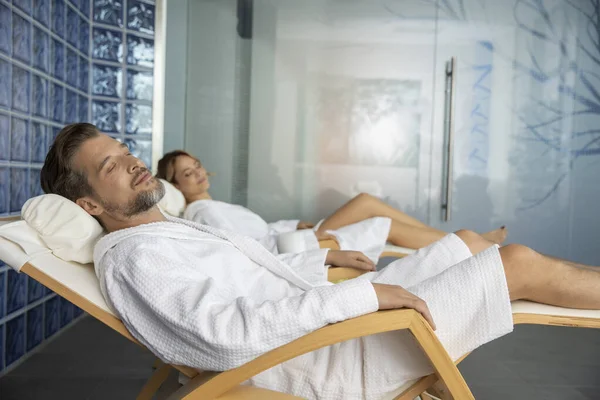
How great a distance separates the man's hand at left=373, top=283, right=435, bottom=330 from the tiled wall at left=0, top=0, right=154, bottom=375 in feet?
5.88

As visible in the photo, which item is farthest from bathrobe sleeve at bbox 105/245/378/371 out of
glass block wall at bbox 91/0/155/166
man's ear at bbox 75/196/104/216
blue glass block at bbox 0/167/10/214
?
glass block wall at bbox 91/0/155/166

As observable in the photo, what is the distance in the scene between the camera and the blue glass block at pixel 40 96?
9.27 feet

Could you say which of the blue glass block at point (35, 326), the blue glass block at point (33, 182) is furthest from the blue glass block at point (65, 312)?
the blue glass block at point (33, 182)

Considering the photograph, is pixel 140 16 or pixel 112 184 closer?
pixel 112 184

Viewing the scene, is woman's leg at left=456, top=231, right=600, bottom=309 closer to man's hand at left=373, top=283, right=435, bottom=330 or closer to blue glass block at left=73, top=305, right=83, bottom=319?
man's hand at left=373, top=283, right=435, bottom=330

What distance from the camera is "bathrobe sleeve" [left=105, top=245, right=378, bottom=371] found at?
1264 mm

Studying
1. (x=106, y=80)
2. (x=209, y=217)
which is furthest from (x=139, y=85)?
(x=209, y=217)

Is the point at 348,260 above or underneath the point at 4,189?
underneath

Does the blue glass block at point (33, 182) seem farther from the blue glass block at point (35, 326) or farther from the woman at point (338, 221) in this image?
the woman at point (338, 221)

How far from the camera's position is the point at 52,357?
2.79 metres

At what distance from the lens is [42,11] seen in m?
2.87

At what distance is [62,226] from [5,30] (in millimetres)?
1306

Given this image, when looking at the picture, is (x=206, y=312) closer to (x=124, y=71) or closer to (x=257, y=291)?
(x=257, y=291)

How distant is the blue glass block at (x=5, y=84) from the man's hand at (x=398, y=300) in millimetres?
1813
